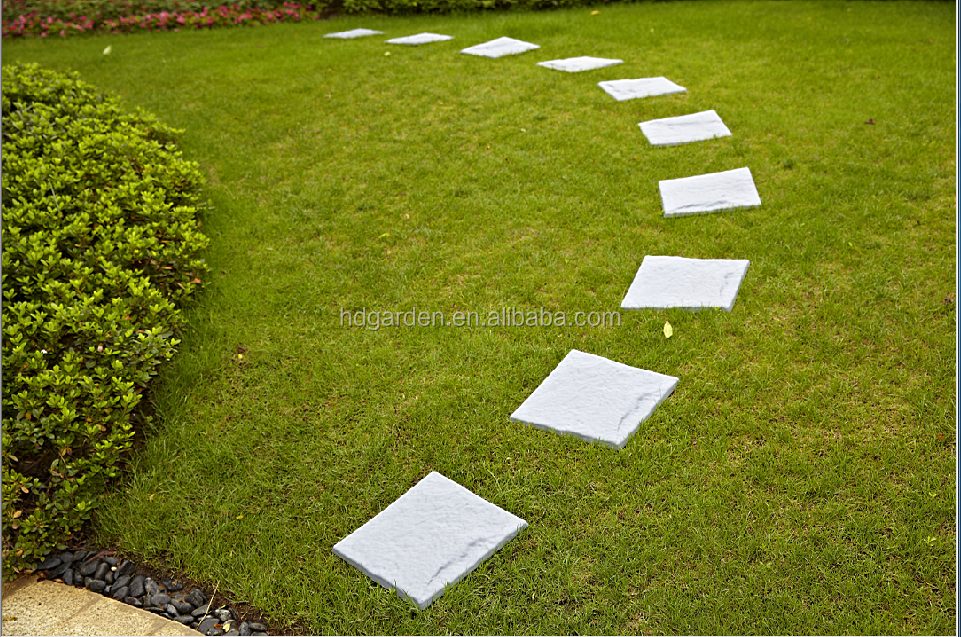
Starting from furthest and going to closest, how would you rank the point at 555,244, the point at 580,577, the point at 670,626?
1. the point at 555,244
2. the point at 580,577
3. the point at 670,626

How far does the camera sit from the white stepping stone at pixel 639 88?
5.92 metres

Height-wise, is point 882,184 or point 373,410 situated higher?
point 882,184

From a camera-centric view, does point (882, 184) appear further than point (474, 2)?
No

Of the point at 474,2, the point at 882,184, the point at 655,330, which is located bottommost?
the point at 655,330

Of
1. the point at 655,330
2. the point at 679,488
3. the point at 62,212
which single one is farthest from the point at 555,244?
the point at 62,212

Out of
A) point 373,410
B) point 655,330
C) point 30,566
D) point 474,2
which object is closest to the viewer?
point 30,566

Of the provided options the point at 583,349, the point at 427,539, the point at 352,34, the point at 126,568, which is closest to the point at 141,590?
the point at 126,568

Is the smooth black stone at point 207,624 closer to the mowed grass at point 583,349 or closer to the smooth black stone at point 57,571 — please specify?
the mowed grass at point 583,349

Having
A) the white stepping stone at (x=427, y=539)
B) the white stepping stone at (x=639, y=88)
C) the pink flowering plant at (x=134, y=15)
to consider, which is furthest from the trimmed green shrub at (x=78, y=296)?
the pink flowering plant at (x=134, y=15)

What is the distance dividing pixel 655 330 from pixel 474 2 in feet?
24.5

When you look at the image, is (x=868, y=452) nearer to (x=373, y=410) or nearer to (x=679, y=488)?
(x=679, y=488)

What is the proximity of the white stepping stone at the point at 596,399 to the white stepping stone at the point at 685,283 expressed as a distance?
0.52 metres

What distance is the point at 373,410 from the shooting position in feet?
9.73

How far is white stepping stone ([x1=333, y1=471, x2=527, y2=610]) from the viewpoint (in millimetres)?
2240
